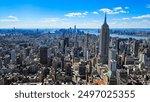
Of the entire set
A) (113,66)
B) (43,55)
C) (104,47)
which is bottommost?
(113,66)

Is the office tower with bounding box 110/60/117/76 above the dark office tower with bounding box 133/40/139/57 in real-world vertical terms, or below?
below

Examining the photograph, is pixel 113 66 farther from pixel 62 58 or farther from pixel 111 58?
pixel 62 58

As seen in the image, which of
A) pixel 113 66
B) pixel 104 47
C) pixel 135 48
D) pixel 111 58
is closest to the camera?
pixel 113 66

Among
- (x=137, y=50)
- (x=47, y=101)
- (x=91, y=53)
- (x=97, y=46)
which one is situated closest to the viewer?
(x=47, y=101)

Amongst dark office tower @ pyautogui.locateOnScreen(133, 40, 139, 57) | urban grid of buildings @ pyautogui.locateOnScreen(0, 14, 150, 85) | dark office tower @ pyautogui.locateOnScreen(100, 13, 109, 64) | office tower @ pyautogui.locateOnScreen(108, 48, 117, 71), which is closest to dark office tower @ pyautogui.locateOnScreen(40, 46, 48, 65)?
urban grid of buildings @ pyautogui.locateOnScreen(0, 14, 150, 85)

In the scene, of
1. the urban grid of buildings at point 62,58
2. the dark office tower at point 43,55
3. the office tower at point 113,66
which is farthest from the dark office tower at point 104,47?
the dark office tower at point 43,55

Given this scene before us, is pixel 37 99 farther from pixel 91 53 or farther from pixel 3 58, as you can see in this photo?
pixel 91 53

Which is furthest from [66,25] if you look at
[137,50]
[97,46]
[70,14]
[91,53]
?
[137,50]

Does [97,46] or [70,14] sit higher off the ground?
[70,14]

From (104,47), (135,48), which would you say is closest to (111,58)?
(104,47)

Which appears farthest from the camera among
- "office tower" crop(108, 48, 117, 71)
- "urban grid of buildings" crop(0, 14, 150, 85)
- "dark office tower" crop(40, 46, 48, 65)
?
"dark office tower" crop(40, 46, 48, 65)

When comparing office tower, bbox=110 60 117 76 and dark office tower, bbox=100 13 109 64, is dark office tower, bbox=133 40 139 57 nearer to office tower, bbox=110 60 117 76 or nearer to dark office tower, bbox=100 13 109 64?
dark office tower, bbox=100 13 109 64
